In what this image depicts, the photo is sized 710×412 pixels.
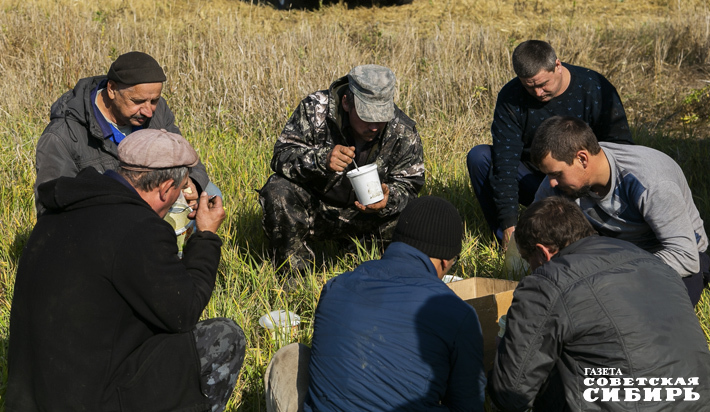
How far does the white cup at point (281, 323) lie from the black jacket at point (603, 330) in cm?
129

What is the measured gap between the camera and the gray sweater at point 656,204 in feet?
10.5

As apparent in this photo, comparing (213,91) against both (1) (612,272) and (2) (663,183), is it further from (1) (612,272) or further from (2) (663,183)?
(1) (612,272)

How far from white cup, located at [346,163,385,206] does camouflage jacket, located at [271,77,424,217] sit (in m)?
0.44

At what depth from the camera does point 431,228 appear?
2498 millimetres

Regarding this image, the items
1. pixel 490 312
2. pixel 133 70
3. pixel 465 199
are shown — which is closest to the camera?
pixel 490 312

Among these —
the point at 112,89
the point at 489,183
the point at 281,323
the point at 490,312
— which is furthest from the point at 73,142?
the point at 489,183

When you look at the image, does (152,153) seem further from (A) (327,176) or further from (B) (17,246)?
(B) (17,246)

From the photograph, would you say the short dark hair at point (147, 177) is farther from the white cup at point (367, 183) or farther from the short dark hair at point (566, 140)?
the short dark hair at point (566, 140)

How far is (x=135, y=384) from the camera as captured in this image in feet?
7.86

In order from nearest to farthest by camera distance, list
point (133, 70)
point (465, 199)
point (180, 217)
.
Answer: point (180, 217) → point (133, 70) → point (465, 199)

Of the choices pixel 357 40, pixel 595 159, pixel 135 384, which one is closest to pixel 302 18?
pixel 357 40

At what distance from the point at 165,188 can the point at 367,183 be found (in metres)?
1.32

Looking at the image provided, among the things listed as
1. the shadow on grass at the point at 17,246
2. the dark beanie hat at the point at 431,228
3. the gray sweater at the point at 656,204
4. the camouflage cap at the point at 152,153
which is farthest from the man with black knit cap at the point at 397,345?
the shadow on grass at the point at 17,246

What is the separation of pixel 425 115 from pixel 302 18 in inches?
185
